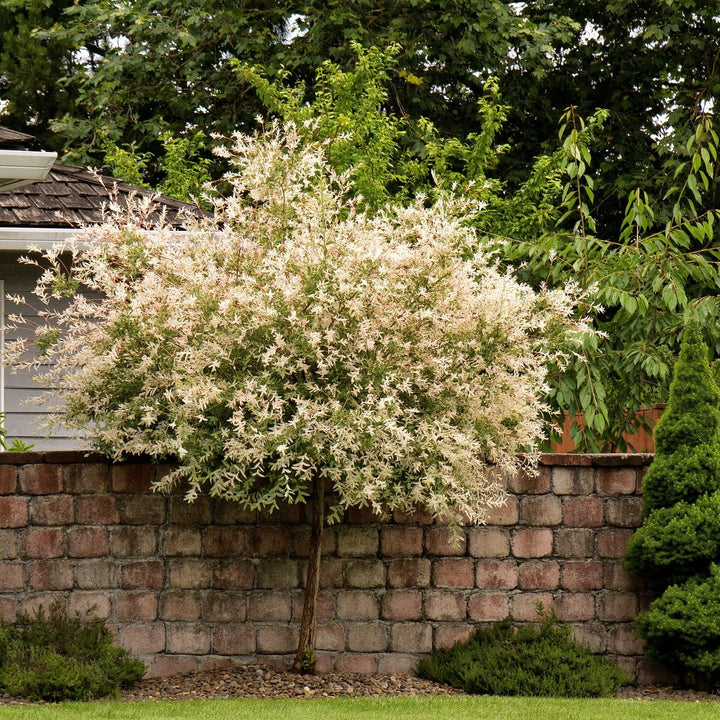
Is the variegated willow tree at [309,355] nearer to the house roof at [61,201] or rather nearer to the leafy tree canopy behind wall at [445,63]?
the house roof at [61,201]

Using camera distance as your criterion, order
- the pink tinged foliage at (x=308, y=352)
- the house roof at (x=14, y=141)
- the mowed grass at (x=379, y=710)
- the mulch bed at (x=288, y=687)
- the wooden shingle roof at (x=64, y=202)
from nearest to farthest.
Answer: the mowed grass at (x=379, y=710) → the pink tinged foliage at (x=308, y=352) → the mulch bed at (x=288, y=687) → the house roof at (x=14, y=141) → the wooden shingle roof at (x=64, y=202)

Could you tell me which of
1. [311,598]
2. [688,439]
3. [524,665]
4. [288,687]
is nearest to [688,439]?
[688,439]

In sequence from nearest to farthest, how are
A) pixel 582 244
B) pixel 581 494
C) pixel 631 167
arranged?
1. pixel 581 494
2. pixel 582 244
3. pixel 631 167

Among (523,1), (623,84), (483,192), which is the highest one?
(523,1)

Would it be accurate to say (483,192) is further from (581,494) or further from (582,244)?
(581,494)

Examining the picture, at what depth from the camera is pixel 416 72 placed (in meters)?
14.9

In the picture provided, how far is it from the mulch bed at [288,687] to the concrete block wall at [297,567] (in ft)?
0.54

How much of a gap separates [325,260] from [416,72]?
923 centimetres

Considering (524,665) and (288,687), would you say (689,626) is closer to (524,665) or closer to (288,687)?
(524,665)

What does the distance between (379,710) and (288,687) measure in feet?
2.64

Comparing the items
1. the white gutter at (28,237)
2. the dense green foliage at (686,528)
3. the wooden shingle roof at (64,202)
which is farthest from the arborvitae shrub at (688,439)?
the white gutter at (28,237)

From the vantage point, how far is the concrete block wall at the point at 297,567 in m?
7.19

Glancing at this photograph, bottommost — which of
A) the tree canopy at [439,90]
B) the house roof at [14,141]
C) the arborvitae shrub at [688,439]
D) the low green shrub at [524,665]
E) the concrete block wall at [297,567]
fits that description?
the low green shrub at [524,665]

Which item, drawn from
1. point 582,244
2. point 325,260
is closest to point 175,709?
point 325,260
